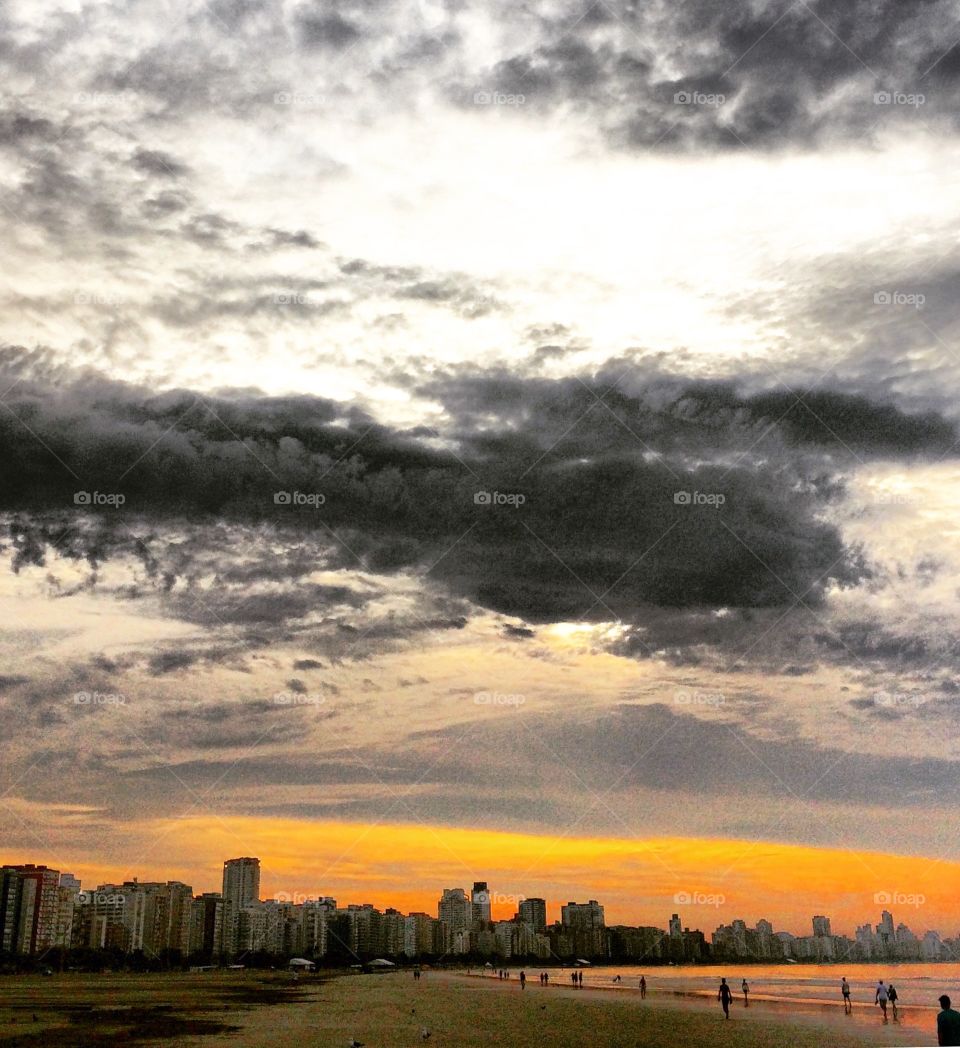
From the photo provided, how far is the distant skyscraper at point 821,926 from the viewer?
3330 inches

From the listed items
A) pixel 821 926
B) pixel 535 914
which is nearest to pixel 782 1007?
pixel 535 914

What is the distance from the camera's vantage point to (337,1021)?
24.9 meters

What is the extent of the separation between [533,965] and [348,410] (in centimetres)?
5927

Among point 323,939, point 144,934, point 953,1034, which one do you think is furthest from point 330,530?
point 323,939

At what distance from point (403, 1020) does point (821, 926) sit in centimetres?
7320

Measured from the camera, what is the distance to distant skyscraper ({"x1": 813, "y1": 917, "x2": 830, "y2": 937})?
84.6m

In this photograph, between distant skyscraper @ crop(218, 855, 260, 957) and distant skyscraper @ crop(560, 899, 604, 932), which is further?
distant skyscraper @ crop(560, 899, 604, 932)

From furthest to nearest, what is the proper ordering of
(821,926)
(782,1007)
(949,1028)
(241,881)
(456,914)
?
1. (821,926)
2. (456,914)
3. (241,881)
4. (782,1007)
5. (949,1028)

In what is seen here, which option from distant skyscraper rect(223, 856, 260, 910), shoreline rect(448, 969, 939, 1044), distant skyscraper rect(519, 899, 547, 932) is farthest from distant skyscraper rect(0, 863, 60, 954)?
distant skyscraper rect(519, 899, 547, 932)

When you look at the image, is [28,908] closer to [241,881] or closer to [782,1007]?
[241,881]

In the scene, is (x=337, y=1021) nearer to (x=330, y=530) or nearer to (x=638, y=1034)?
(x=638, y=1034)

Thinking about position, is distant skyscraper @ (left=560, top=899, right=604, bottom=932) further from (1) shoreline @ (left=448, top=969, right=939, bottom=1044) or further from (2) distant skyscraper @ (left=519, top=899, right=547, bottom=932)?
(1) shoreline @ (left=448, top=969, right=939, bottom=1044)

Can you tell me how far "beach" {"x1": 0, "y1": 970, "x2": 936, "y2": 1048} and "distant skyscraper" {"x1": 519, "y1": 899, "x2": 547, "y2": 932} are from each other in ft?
109

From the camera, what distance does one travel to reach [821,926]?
87.4 metres
